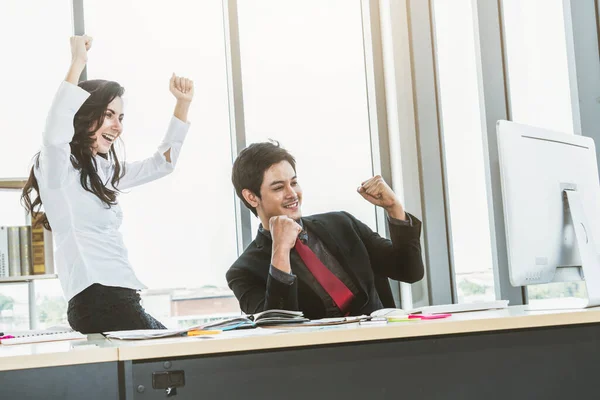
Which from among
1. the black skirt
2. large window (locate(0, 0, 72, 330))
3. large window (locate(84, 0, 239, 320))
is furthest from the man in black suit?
large window (locate(0, 0, 72, 330))

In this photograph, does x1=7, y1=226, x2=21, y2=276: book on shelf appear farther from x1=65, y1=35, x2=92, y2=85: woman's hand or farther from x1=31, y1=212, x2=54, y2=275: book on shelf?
x1=65, y1=35, x2=92, y2=85: woman's hand

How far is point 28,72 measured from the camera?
3.18 m

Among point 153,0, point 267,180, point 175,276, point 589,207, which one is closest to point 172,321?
point 175,276

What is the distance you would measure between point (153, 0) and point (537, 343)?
2698 mm

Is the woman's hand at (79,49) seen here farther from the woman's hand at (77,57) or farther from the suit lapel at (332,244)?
the suit lapel at (332,244)

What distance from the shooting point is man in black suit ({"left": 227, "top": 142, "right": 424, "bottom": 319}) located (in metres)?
2.07

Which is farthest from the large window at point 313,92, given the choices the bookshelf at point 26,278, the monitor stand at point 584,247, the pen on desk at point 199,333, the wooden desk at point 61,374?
the wooden desk at point 61,374

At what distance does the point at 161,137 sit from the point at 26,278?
921 mm

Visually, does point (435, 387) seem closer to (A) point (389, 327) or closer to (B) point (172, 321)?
(A) point (389, 327)

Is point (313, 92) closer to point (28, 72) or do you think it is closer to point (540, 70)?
point (540, 70)

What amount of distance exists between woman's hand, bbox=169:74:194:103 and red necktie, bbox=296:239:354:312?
103 centimetres

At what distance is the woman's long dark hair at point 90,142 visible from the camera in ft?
→ 7.59

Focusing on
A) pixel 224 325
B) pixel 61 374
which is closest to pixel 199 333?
pixel 224 325

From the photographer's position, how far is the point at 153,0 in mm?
3332
